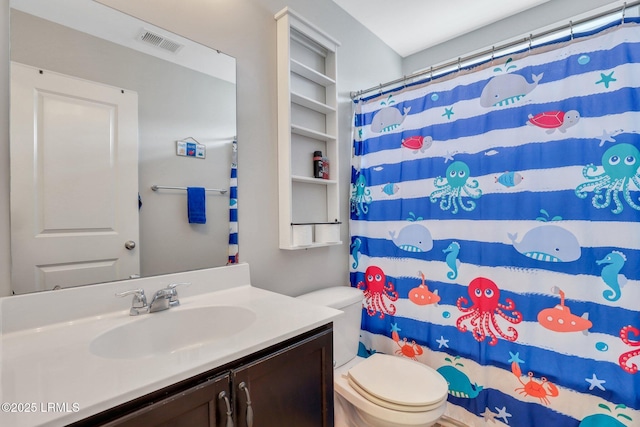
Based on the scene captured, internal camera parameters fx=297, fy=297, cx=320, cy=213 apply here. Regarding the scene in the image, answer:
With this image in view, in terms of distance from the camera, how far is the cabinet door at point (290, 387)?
0.79 meters

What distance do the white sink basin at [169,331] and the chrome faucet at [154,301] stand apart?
0.08 ft

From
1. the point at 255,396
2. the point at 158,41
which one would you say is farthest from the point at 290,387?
the point at 158,41

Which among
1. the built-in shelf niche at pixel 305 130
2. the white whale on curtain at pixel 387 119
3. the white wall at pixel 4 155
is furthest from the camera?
the white whale on curtain at pixel 387 119

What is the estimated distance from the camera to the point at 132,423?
2.00ft

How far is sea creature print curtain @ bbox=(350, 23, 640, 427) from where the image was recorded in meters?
1.24

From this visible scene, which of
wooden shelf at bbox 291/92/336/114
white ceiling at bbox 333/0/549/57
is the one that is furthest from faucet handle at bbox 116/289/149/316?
white ceiling at bbox 333/0/549/57

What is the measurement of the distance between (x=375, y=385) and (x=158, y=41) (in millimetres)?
1748

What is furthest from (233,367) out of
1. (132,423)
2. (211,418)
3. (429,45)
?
(429,45)

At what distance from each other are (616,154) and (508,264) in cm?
63

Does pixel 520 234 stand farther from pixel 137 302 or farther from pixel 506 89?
pixel 137 302

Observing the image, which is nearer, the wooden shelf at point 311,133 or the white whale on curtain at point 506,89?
the white whale on curtain at point 506,89

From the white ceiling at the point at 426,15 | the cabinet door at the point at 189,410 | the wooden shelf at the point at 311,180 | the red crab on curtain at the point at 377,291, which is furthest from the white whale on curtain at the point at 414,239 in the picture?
the white ceiling at the point at 426,15

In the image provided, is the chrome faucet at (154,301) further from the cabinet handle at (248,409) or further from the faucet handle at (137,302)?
the cabinet handle at (248,409)

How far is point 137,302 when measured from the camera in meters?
1.05
